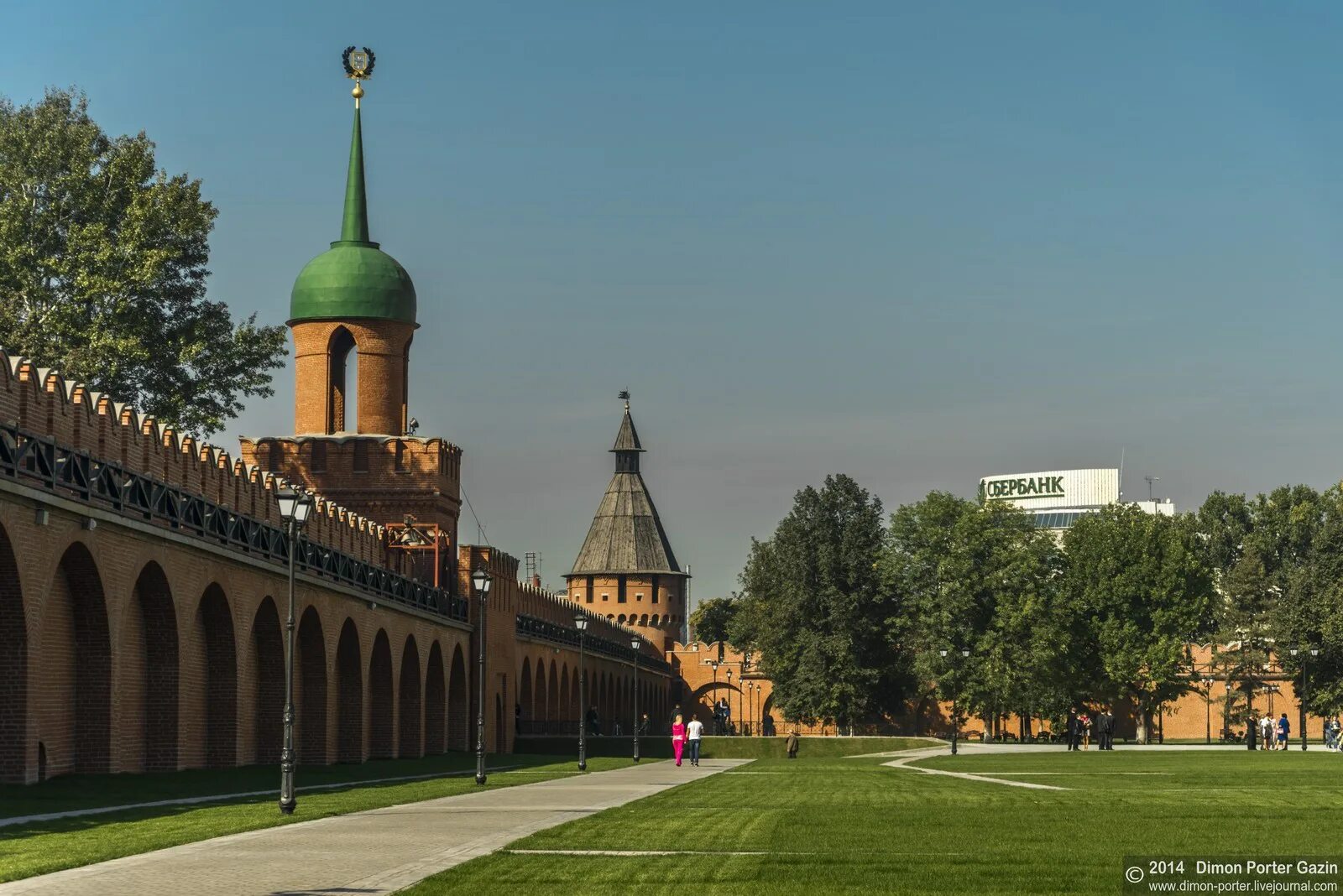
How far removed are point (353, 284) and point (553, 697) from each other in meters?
23.4

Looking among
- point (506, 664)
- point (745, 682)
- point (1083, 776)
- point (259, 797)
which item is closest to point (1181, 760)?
point (1083, 776)

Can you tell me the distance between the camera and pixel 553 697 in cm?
7475

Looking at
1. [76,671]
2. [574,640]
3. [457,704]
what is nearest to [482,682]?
[76,671]

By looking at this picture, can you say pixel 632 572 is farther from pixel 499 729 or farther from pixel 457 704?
pixel 457 704

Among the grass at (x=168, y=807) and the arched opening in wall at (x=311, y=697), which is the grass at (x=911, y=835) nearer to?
the grass at (x=168, y=807)

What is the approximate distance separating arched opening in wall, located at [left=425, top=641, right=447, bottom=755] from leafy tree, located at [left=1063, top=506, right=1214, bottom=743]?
1436 inches

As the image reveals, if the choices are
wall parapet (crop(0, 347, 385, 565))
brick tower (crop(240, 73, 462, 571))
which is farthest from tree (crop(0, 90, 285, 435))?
wall parapet (crop(0, 347, 385, 565))

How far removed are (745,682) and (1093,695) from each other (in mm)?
35614

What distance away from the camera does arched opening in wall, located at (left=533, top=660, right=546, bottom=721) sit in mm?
69062

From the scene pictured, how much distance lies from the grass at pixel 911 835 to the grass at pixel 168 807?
10.9 feet

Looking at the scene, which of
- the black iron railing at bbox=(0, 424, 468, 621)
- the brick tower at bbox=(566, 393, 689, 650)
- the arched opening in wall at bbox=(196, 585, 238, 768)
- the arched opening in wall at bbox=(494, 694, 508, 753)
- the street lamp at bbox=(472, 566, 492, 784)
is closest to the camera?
the black iron railing at bbox=(0, 424, 468, 621)

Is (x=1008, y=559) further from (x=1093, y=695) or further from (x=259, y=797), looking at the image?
(x=259, y=797)

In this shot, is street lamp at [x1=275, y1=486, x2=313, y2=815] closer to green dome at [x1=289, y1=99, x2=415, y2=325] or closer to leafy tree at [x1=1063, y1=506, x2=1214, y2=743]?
green dome at [x1=289, y1=99, x2=415, y2=325]

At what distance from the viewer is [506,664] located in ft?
197
